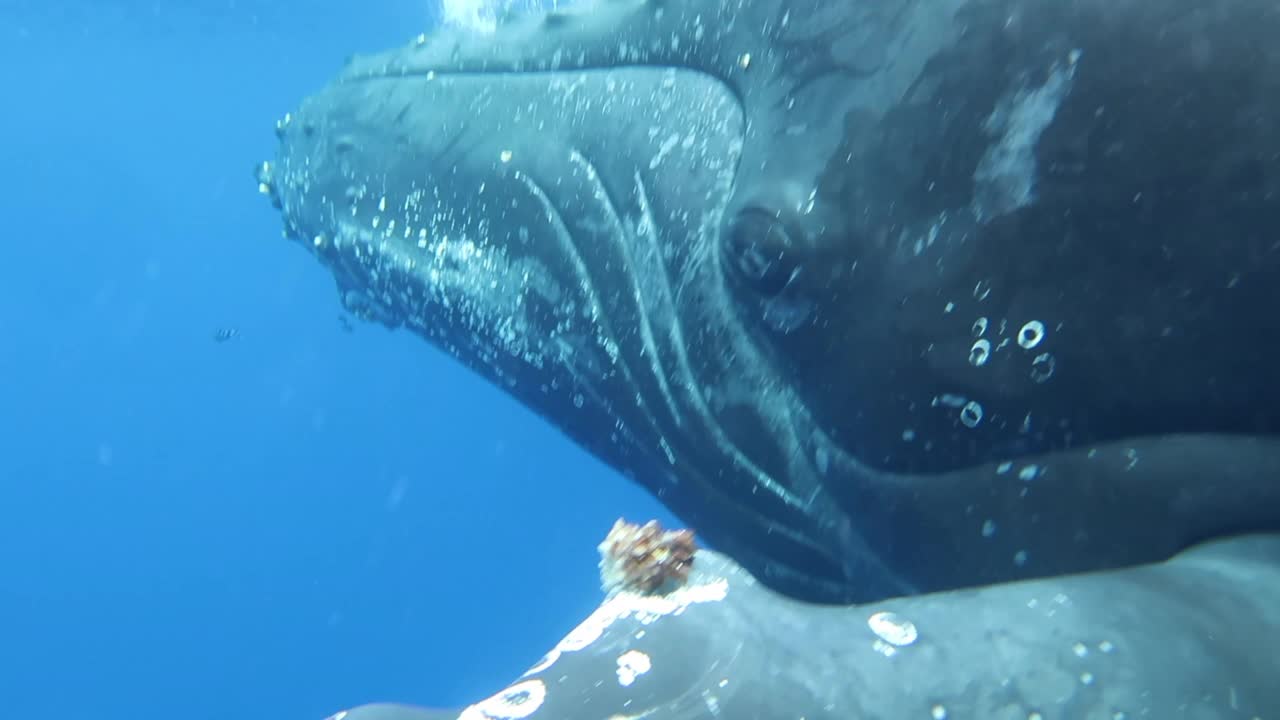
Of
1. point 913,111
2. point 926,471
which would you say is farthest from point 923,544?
point 913,111

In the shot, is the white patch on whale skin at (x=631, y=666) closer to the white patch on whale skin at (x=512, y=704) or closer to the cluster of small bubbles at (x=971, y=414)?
the white patch on whale skin at (x=512, y=704)

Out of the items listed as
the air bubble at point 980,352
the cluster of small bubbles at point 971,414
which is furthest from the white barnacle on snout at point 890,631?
the air bubble at point 980,352

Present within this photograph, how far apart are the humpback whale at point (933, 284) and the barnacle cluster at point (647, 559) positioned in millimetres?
348

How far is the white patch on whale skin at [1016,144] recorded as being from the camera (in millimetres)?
2672

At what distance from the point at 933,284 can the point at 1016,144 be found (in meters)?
0.48

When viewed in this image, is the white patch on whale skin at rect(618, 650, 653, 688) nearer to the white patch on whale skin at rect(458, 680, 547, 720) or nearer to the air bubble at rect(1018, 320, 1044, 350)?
the white patch on whale skin at rect(458, 680, 547, 720)

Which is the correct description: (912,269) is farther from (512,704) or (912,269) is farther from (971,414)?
(512,704)

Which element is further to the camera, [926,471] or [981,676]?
[926,471]

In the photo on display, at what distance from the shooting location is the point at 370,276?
20.8ft

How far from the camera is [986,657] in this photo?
263 cm

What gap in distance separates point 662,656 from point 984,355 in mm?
1356

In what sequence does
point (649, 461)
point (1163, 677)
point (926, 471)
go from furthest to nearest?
point (649, 461), point (926, 471), point (1163, 677)

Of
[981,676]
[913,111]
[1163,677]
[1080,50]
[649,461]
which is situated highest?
[649,461]

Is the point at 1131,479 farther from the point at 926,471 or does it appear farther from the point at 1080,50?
the point at 1080,50
